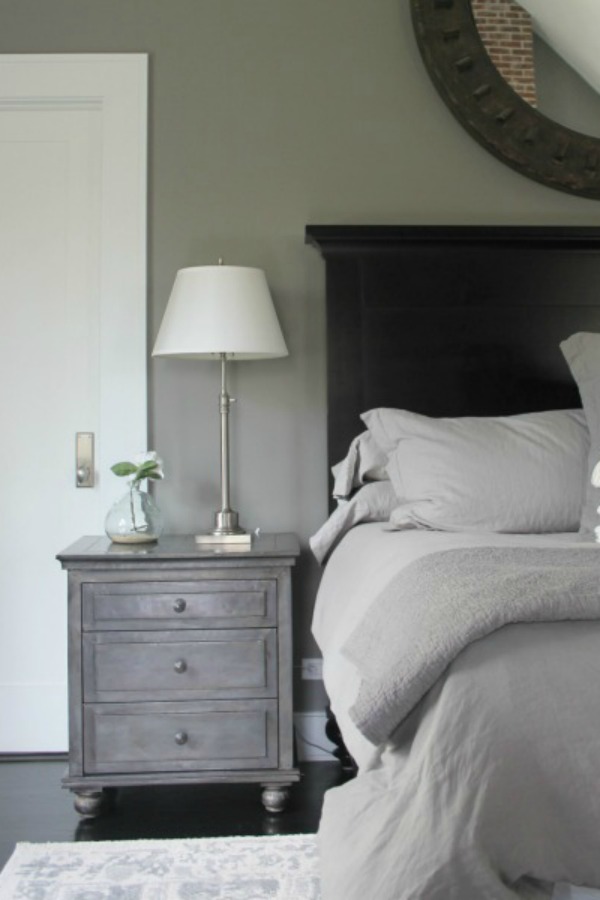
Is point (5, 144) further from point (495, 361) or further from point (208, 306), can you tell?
point (495, 361)

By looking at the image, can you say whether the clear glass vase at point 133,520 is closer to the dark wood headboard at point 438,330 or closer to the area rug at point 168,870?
the dark wood headboard at point 438,330

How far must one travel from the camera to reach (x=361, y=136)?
3.36 metres

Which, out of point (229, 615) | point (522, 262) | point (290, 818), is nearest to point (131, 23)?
point (522, 262)

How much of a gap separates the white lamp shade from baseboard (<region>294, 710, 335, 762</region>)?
1143 mm

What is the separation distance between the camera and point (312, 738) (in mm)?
3363

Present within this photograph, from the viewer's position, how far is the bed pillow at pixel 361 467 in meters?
3.03

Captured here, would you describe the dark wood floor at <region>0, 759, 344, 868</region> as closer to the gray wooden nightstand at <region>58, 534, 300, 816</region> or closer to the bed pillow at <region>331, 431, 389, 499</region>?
the gray wooden nightstand at <region>58, 534, 300, 816</region>

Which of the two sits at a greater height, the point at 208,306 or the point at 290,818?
the point at 208,306

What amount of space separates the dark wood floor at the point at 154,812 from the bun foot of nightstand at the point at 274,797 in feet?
0.07

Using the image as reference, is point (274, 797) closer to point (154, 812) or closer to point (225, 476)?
point (154, 812)

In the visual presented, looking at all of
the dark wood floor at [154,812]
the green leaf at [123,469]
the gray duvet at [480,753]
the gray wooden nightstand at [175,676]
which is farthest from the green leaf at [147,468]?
the gray duvet at [480,753]

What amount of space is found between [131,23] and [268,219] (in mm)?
736

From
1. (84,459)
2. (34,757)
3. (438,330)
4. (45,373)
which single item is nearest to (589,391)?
(438,330)

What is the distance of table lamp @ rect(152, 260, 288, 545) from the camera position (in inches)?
117
